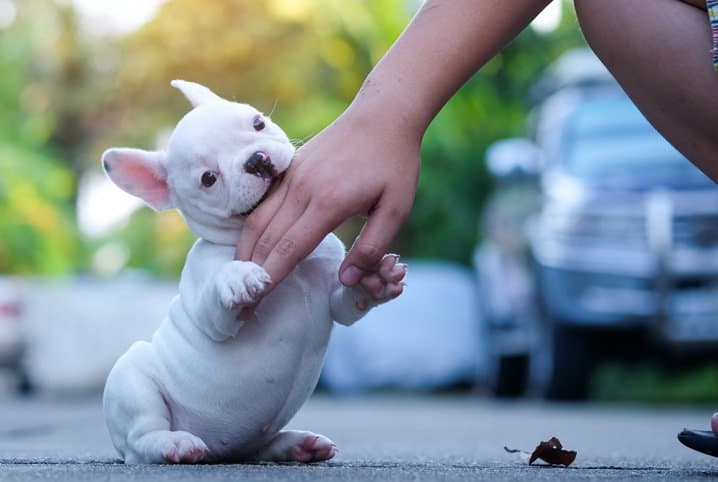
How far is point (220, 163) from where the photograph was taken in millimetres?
2799

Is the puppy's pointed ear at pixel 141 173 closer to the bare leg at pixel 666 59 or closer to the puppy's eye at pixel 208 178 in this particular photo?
the puppy's eye at pixel 208 178

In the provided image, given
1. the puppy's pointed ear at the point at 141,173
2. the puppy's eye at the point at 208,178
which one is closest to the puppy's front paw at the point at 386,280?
the puppy's eye at the point at 208,178

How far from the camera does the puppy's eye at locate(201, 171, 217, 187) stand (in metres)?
2.81

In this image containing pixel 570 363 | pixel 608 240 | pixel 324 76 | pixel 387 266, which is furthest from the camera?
pixel 324 76

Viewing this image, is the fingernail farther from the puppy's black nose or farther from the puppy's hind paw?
the puppy's hind paw

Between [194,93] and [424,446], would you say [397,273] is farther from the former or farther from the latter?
[424,446]

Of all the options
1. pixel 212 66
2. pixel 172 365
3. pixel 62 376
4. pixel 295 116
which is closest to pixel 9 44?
pixel 212 66

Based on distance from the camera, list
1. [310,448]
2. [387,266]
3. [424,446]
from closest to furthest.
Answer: [387,266] → [310,448] → [424,446]

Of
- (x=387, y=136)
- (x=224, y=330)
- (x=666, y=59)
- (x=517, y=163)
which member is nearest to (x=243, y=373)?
(x=224, y=330)

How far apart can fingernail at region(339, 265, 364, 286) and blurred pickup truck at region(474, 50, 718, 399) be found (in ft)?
18.8

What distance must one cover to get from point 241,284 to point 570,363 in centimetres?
662

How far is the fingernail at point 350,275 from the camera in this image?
8.71 ft

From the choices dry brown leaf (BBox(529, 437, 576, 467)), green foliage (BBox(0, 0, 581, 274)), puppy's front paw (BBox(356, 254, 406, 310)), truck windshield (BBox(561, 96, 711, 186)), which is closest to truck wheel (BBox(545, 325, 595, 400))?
truck windshield (BBox(561, 96, 711, 186))

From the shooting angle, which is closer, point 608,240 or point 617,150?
point 608,240
